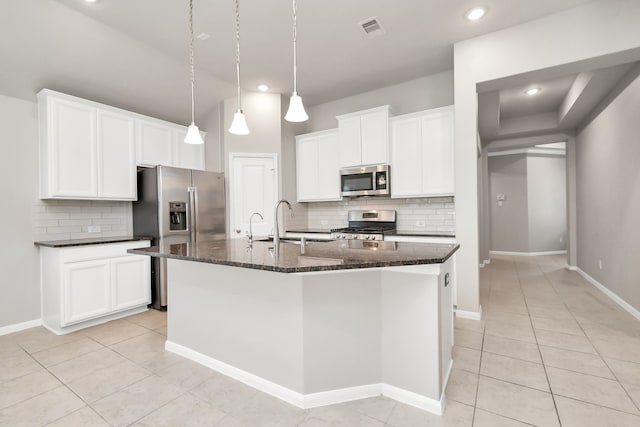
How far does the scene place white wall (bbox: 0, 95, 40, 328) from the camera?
312 cm

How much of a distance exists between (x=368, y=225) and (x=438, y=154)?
4.79ft

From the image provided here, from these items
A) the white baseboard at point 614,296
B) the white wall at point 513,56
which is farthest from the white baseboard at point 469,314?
the white baseboard at point 614,296

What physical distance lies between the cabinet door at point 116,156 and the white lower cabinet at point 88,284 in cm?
68

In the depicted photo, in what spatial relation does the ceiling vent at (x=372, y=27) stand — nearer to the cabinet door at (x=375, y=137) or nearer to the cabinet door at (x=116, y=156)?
the cabinet door at (x=375, y=137)

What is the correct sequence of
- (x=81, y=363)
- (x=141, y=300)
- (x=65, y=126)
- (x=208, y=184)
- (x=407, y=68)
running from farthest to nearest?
1. (x=208, y=184)
2. (x=407, y=68)
3. (x=141, y=300)
4. (x=65, y=126)
5. (x=81, y=363)

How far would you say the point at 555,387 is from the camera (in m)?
2.04

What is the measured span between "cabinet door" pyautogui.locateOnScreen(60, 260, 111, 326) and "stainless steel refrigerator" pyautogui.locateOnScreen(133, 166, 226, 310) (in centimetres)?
57

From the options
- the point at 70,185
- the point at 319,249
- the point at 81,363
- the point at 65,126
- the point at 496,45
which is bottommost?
the point at 81,363

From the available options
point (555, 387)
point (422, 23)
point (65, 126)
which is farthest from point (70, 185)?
point (555, 387)

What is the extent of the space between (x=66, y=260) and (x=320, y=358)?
9.53 ft

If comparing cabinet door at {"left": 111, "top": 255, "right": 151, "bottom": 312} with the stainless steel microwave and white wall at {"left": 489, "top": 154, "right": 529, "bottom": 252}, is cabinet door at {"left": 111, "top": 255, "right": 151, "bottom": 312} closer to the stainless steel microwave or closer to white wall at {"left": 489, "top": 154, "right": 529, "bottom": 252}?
the stainless steel microwave

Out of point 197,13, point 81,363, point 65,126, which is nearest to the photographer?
point 81,363

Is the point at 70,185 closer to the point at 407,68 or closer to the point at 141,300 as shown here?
the point at 141,300

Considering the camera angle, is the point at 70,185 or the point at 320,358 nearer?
the point at 320,358
